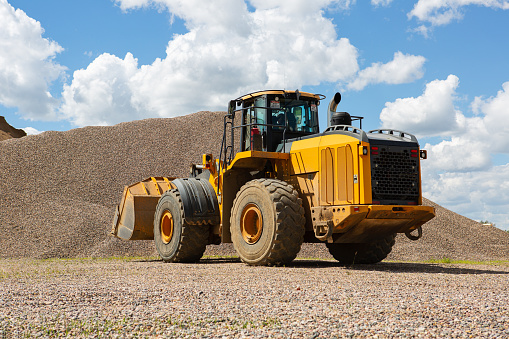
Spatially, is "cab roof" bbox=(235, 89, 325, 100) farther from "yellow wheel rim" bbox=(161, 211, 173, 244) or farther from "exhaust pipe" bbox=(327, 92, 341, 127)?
"yellow wheel rim" bbox=(161, 211, 173, 244)

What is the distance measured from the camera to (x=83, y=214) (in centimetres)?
2122

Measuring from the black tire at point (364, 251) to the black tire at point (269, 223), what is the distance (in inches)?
91.5

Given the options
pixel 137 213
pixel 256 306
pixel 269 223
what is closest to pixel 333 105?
pixel 269 223

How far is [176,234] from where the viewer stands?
12.8 m

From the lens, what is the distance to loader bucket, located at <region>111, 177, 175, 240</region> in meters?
14.5

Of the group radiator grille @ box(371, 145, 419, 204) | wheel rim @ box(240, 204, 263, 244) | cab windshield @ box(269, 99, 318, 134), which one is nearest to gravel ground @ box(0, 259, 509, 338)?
radiator grille @ box(371, 145, 419, 204)

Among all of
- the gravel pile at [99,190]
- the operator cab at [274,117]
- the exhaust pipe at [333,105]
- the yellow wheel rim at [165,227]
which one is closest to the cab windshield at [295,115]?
the operator cab at [274,117]

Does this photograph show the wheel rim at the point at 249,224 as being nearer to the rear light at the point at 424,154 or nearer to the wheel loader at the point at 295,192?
the wheel loader at the point at 295,192

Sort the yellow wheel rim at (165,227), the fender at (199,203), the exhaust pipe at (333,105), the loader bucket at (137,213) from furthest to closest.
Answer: the loader bucket at (137,213), the yellow wheel rim at (165,227), the fender at (199,203), the exhaust pipe at (333,105)

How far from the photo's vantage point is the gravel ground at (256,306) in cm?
507

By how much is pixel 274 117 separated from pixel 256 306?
658 cm

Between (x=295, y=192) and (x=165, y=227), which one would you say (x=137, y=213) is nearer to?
(x=165, y=227)

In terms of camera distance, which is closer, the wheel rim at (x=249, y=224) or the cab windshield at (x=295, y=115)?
the wheel rim at (x=249, y=224)

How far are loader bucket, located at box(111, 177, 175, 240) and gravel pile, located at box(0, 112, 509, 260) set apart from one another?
9.59 ft
